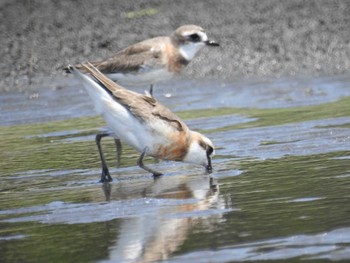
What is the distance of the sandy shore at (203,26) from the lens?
17.3m

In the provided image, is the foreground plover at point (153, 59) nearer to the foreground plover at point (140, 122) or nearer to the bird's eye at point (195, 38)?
the bird's eye at point (195, 38)

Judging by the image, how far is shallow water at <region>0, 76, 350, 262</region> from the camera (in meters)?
7.06

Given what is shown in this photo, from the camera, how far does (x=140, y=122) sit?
1012cm

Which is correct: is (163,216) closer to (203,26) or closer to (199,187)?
(199,187)

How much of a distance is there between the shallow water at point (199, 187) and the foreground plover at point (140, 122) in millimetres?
244

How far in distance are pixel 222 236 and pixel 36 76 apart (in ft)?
36.2

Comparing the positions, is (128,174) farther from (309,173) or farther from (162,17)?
(162,17)

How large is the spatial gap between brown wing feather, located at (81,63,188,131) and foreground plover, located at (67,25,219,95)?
3253mm

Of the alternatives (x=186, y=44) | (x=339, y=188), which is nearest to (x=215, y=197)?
(x=339, y=188)

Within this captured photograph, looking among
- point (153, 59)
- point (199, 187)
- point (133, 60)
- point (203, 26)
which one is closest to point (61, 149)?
point (133, 60)

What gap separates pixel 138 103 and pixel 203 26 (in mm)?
8247

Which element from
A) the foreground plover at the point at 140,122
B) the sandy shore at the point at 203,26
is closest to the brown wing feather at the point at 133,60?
the foreground plover at the point at 140,122

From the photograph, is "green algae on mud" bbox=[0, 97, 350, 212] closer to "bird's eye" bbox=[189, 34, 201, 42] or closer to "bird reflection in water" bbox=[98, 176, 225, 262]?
"bird reflection in water" bbox=[98, 176, 225, 262]

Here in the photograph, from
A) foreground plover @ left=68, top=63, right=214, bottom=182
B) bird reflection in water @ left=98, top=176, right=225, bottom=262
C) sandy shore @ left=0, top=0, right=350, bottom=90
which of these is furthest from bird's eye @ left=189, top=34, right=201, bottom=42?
bird reflection in water @ left=98, top=176, right=225, bottom=262
